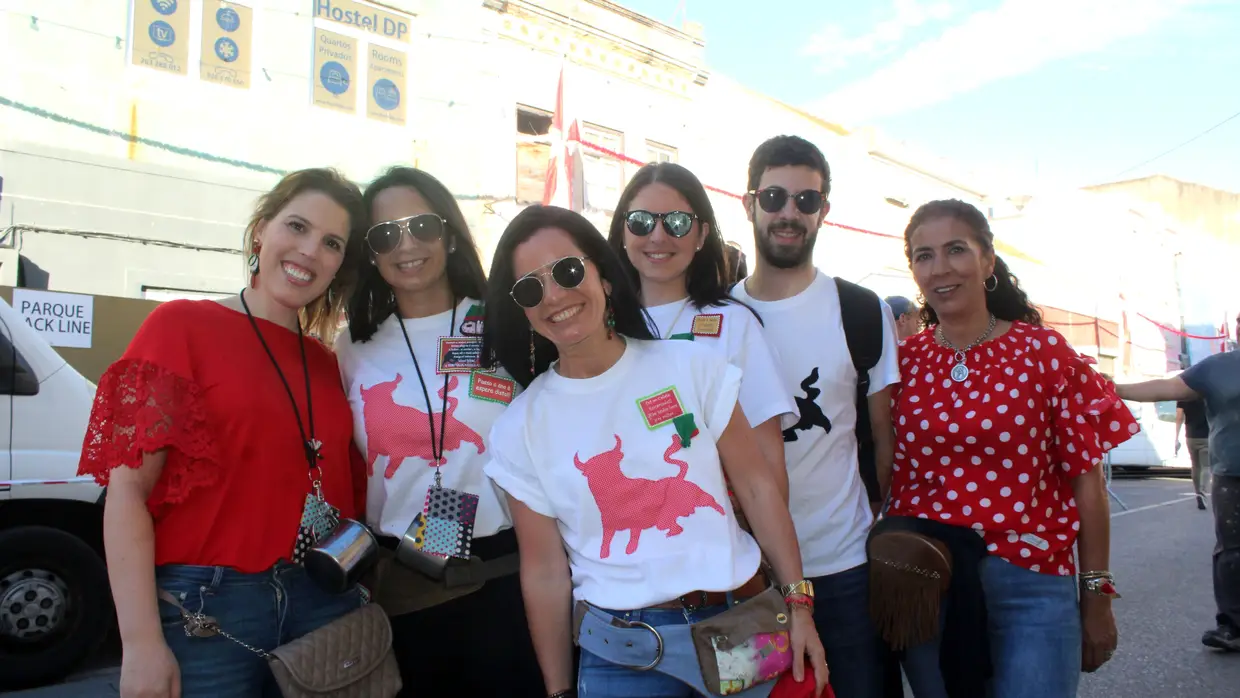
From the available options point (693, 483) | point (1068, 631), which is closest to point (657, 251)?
point (693, 483)

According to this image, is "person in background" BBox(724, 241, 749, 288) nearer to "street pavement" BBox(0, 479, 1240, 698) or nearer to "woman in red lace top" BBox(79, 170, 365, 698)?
"woman in red lace top" BBox(79, 170, 365, 698)

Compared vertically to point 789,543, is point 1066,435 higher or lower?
higher

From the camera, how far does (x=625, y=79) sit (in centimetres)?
1434

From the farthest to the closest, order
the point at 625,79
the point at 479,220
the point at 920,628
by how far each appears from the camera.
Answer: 1. the point at 625,79
2. the point at 479,220
3. the point at 920,628

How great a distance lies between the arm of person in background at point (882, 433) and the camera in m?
2.56

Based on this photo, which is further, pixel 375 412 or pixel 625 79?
pixel 625 79

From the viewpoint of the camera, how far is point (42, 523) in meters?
4.66

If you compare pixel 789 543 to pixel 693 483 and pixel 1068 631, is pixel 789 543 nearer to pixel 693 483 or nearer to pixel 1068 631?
pixel 693 483

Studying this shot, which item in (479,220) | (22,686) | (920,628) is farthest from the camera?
(479,220)

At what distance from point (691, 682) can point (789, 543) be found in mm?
398

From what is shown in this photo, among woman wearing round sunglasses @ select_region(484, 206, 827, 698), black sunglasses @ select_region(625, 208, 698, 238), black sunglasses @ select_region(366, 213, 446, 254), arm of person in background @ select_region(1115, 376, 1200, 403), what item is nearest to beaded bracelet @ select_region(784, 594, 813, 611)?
woman wearing round sunglasses @ select_region(484, 206, 827, 698)

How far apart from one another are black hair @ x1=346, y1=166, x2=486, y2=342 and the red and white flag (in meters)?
9.37

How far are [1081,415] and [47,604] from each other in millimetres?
5093

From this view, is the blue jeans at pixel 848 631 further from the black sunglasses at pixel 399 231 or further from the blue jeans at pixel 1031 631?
the black sunglasses at pixel 399 231
